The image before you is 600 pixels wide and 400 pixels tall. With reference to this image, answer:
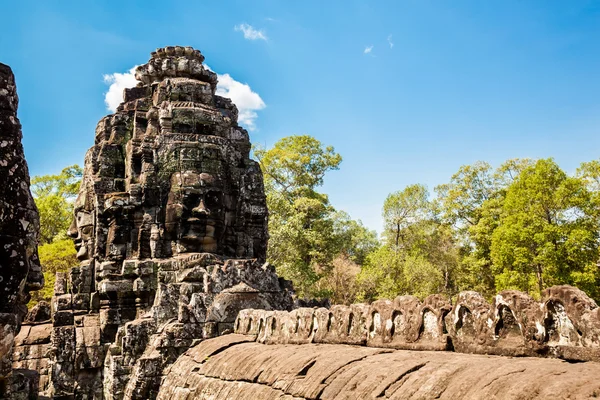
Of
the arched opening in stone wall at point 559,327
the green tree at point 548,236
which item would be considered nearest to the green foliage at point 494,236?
the green tree at point 548,236

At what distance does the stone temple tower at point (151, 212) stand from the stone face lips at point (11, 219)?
6.24 meters

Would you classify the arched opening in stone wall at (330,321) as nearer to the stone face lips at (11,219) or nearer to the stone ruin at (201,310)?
the stone ruin at (201,310)

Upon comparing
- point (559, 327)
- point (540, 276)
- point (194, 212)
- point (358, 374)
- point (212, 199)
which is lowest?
point (358, 374)

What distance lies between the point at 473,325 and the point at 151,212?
11165 mm

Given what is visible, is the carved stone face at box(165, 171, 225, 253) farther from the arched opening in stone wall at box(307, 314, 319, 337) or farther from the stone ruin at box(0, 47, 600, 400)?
the arched opening in stone wall at box(307, 314, 319, 337)

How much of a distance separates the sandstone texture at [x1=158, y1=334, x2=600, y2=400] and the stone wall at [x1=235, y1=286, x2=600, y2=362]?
0.30 feet

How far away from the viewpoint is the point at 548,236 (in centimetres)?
2167

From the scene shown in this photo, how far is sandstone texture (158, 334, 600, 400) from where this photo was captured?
115 inches

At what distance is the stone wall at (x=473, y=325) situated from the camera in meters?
3.13

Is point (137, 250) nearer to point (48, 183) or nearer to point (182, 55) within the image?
point (182, 55)

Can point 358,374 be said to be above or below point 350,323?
below

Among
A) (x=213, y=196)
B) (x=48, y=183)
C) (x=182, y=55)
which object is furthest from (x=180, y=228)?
(x=48, y=183)

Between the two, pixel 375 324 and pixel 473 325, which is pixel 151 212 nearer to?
pixel 375 324

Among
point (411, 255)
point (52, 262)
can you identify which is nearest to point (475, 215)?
point (411, 255)
